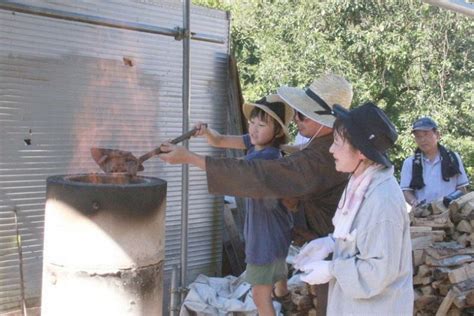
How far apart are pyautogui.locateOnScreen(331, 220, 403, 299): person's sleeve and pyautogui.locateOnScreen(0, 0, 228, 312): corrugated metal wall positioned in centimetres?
301

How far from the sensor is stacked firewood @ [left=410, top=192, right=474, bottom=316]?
4547 millimetres

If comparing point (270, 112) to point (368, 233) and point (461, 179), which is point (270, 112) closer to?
point (368, 233)

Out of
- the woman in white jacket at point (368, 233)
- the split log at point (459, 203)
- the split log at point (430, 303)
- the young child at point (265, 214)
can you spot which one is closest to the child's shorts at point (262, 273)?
the young child at point (265, 214)

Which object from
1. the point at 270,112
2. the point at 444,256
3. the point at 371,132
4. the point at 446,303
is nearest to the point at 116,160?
the point at 270,112

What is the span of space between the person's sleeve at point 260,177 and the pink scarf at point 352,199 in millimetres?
415

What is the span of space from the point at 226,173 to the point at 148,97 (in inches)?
106

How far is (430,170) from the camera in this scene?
5.66 metres

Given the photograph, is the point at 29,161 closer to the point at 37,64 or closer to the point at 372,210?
the point at 37,64

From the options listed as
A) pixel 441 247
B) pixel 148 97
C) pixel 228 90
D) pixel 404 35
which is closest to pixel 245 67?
pixel 404 35

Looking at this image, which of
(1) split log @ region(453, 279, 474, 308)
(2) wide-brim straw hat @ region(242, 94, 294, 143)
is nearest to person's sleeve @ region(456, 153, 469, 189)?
(1) split log @ region(453, 279, 474, 308)

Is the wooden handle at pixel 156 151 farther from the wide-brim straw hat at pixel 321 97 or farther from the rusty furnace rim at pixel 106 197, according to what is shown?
the wide-brim straw hat at pixel 321 97

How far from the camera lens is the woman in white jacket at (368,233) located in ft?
7.70

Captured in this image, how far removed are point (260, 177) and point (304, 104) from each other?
59 cm

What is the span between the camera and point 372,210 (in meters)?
2.39
